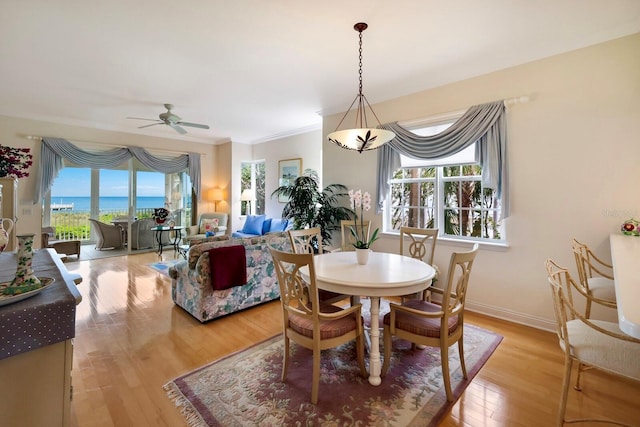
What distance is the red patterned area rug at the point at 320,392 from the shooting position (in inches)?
66.5

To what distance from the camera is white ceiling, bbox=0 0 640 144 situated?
2.21 m

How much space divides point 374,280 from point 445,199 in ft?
7.21

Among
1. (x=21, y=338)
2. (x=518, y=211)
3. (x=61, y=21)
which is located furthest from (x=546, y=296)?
(x=61, y=21)

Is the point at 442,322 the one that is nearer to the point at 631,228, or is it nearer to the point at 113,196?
the point at 631,228

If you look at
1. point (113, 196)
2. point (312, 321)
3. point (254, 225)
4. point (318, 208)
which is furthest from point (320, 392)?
point (113, 196)

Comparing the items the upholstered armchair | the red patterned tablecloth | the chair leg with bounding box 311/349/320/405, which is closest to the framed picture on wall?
the upholstered armchair

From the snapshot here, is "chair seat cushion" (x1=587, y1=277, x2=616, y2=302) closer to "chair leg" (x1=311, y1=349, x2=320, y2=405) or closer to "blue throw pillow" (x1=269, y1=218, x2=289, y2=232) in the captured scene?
"chair leg" (x1=311, y1=349, x2=320, y2=405)

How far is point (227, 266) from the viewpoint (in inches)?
115

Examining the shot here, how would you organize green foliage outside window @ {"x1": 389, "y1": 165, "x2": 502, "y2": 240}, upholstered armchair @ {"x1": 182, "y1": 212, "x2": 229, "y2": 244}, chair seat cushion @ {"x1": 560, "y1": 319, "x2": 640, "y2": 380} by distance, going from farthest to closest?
upholstered armchair @ {"x1": 182, "y1": 212, "x2": 229, "y2": 244} < green foliage outside window @ {"x1": 389, "y1": 165, "x2": 502, "y2": 240} < chair seat cushion @ {"x1": 560, "y1": 319, "x2": 640, "y2": 380}

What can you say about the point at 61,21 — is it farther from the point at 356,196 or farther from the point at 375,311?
the point at 375,311

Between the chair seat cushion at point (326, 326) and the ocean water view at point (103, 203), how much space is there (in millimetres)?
6319

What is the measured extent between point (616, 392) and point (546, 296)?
3.29 feet

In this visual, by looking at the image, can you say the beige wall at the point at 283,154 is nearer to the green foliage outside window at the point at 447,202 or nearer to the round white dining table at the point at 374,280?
the green foliage outside window at the point at 447,202

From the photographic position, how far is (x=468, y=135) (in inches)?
123
